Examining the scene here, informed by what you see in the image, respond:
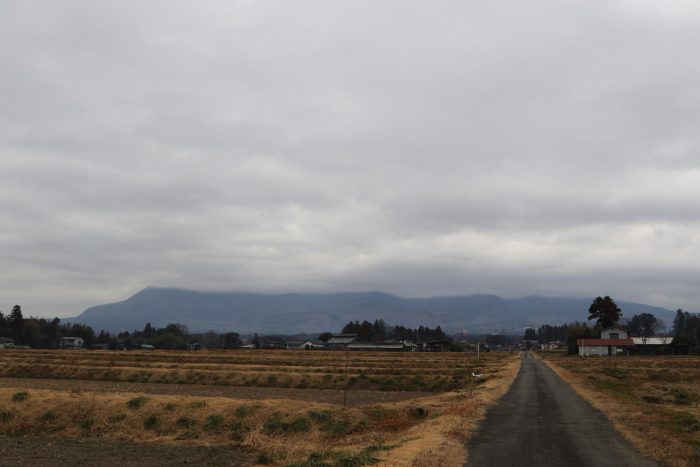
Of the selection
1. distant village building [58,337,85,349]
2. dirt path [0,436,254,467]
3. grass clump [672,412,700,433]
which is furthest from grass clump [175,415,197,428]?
distant village building [58,337,85,349]

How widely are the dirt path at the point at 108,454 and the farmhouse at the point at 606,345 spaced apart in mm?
115641

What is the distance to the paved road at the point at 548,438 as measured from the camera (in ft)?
56.0

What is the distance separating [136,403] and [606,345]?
117442 millimetres

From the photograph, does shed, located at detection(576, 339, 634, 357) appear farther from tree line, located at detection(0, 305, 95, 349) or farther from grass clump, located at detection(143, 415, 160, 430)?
tree line, located at detection(0, 305, 95, 349)

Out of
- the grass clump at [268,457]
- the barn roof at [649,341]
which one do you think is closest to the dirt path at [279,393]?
the grass clump at [268,457]

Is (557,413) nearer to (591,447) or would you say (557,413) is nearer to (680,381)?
(591,447)

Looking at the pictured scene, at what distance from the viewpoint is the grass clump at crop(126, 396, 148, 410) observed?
28.9 metres

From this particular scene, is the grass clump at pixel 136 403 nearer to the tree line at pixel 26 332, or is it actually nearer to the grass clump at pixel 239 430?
the grass clump at pixel 239 430

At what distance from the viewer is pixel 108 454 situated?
2166cm

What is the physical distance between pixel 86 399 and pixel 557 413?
81.0 ft

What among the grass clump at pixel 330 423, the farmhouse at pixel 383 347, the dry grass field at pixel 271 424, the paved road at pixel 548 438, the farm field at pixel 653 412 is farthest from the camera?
the farmhouse at pixel 383 347

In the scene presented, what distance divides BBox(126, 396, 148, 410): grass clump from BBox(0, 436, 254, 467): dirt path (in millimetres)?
3809

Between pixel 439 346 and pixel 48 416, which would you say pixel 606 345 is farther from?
pixel 48 416

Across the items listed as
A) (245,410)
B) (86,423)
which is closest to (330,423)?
(245,410)
